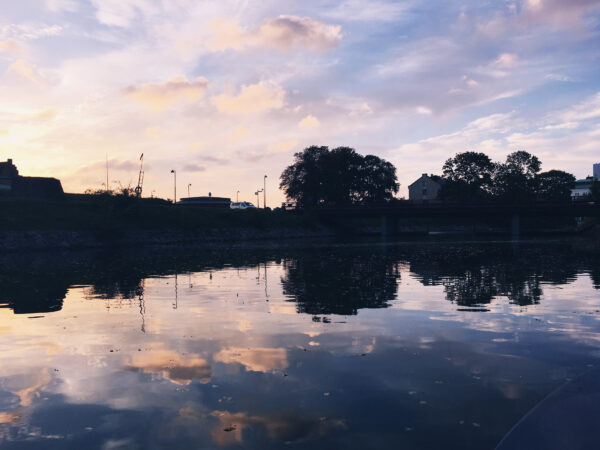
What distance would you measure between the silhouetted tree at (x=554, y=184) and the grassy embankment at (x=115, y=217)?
8419 centimetres

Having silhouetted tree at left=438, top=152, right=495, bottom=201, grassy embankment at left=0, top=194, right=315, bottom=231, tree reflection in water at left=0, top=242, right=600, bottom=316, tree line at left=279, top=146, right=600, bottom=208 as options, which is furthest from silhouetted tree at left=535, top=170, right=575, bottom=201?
tree reflection in water at left=0, top=242, right=600, bottom=316

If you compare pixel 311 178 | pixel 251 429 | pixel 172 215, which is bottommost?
pixel 251 429

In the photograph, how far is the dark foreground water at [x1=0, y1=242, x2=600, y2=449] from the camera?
729cm

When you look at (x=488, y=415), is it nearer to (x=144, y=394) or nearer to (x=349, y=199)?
(x=144, y=394)

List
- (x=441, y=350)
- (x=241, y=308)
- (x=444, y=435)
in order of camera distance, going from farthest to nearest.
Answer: (x=241, y=308) < (x=441, y=350) < (x=444, y=435)

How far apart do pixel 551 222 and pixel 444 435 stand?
17091 cm

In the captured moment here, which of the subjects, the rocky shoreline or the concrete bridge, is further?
the concrete bridge


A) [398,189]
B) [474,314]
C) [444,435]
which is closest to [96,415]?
[444,435]

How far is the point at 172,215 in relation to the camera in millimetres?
89375

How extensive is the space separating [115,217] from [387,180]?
8342 cm

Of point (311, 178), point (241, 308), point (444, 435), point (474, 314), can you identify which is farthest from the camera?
point (311, 178)

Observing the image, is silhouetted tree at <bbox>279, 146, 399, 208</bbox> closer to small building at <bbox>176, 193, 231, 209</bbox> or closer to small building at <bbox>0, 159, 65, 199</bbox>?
→ small building at <bbox>176, 193, 231, 209</bbox>

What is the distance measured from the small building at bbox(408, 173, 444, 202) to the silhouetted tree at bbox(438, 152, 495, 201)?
2253 centimetres

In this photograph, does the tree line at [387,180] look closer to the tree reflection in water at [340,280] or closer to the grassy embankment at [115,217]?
the grassy embankment at [115,217]
